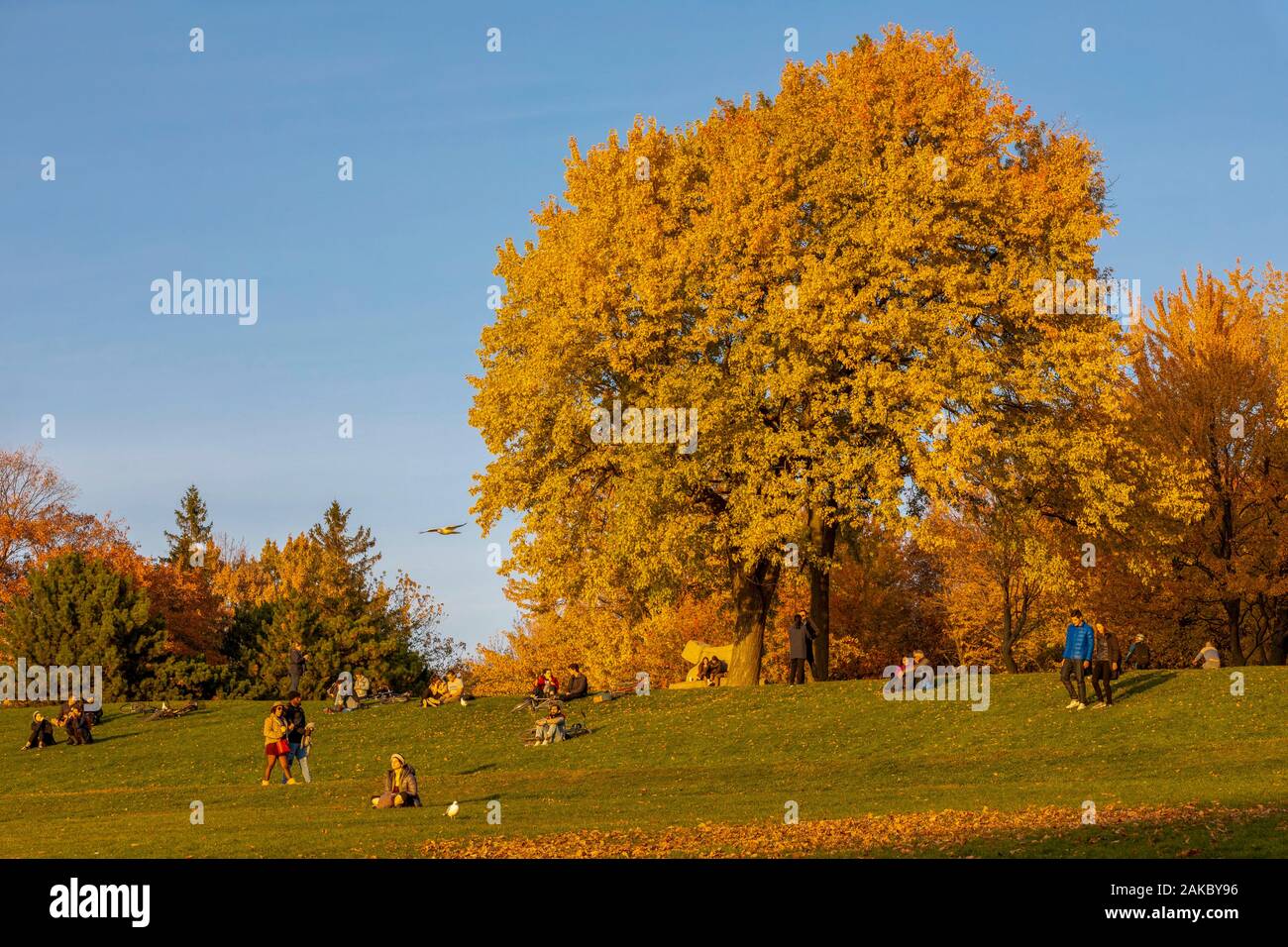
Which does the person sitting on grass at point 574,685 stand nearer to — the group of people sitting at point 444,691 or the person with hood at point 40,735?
the group of people sitting at point 444,691

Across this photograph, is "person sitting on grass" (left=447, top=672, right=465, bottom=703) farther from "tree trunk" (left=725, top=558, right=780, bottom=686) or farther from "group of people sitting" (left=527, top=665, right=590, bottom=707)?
"tree trunk" (left=725, top=558, right=780, bottom=686)

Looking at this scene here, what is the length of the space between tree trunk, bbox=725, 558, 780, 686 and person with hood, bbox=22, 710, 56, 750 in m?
21.3

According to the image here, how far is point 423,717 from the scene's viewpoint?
43.1 metres

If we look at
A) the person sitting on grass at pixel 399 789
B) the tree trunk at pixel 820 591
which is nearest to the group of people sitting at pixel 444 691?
the tree trunk at pixel 820 591

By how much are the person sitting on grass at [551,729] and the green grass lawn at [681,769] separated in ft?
2.12

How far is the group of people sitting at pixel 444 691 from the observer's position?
4494 cm

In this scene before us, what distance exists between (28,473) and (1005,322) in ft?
226

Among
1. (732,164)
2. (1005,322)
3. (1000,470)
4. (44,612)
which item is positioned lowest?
(44,612)

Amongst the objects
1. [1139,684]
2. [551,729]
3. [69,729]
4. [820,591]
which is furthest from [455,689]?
[1139,684]

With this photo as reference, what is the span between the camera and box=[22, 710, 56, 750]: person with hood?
4244cm
